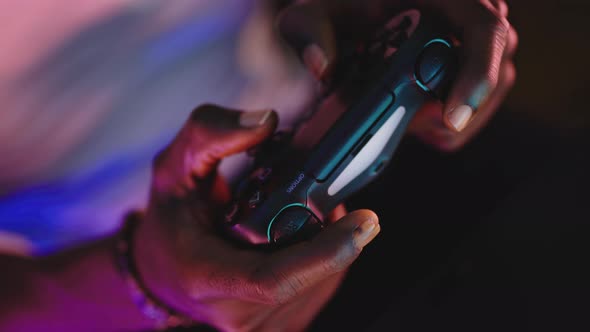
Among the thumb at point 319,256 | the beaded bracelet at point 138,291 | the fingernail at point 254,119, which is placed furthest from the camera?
the beaded bracelet at point 138,291

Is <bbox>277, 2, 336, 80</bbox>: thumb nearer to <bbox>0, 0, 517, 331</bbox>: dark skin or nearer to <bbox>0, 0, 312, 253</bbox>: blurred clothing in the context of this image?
<bbox>0, 0, 517, 331</bbox>: dark skin

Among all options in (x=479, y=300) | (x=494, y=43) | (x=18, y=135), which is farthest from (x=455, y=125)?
(x=18, y=135)

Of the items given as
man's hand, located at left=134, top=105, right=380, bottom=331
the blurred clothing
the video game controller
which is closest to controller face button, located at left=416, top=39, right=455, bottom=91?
the video game controller

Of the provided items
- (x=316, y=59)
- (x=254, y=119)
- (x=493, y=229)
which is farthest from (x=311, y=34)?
(x=493, y=229)

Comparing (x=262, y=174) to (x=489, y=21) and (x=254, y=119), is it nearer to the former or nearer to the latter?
(x=254, y=119)

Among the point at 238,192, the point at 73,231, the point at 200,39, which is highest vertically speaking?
the point at 200,39

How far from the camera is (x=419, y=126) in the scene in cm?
59

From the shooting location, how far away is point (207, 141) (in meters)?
0.46

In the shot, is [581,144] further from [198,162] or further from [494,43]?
[198,162]

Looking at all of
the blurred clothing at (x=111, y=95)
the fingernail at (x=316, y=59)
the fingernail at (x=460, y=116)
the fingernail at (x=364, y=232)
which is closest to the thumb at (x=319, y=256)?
the fingernail at (x=364, y=232)

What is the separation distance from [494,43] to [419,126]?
201 millimetres

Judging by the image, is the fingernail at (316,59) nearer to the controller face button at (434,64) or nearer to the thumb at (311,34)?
the thumb at (311,34)

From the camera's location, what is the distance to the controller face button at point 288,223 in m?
0.36

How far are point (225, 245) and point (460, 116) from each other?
0.25 metres
